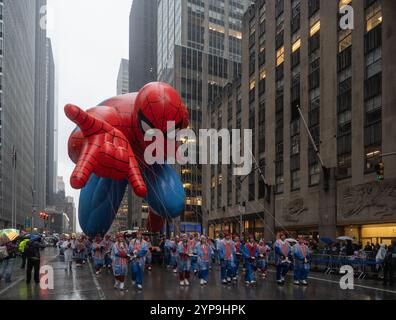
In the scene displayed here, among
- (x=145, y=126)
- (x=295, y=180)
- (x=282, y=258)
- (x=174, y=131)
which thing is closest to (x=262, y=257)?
(x=282, y=258)

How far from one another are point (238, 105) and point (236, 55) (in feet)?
160

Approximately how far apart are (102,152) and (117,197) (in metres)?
6.65

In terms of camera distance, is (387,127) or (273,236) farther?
(273,236)

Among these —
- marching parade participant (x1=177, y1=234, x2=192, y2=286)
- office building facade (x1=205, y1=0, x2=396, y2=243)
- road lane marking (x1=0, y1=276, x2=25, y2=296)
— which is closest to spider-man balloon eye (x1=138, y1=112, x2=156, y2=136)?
marching parade participant (x1=177, y1=234, x2=192, y2=286)

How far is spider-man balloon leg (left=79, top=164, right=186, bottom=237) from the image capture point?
81.3 ft

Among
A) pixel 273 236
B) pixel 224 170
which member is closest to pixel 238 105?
pixel 224 170

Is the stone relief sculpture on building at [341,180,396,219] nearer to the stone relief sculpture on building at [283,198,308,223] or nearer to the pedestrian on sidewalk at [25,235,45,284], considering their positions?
the stone relief sculpture on building at [283,198,308,223]

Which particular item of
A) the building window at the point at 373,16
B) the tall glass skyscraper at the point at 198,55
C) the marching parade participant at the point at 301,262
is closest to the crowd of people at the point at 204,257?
the marching parade participant at the point at 301,262

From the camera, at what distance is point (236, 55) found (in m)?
104

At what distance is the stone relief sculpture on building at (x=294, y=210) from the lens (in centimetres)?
3819

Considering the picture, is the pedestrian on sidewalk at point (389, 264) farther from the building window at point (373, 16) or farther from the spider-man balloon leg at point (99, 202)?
the building window at point (373, 16)

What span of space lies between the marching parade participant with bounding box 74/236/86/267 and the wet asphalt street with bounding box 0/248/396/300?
8.70 meters

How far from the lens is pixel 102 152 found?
20.4 m

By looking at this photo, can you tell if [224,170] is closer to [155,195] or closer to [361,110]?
[361,110]
